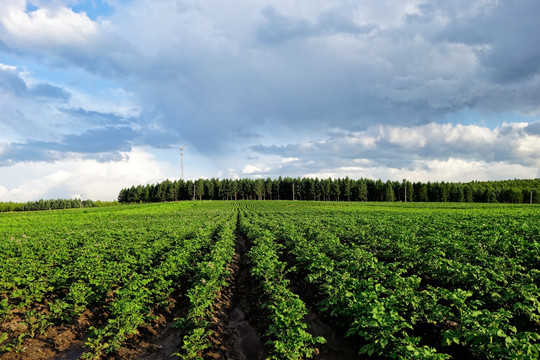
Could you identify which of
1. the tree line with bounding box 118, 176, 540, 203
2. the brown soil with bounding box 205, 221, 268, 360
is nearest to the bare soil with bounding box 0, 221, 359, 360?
the brown soil with bounding box 205, 221, 268, 360

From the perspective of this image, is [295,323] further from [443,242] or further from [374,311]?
[443,242]

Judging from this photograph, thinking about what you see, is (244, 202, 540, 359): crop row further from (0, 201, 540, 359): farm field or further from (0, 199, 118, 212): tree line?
(0, 199, 118, 212): tree line

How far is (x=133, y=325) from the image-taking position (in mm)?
7980

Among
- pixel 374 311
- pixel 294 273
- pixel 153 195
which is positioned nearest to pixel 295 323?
pixel 374 311

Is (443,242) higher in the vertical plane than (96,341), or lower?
higher

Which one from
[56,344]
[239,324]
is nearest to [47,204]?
[56,344]

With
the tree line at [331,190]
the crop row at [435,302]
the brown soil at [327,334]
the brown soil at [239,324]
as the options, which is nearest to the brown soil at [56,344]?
the brown soil at [239,324]

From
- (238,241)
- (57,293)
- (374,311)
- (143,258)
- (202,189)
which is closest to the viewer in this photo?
(374,311)

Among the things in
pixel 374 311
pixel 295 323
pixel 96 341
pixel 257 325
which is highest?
pixel 374 311

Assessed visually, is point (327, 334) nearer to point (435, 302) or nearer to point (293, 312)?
point (293, 312)

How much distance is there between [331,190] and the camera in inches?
5305

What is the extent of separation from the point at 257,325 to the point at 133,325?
3607 millimetres

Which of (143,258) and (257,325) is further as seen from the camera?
(143,258)

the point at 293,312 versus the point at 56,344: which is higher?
the point at 293,312
